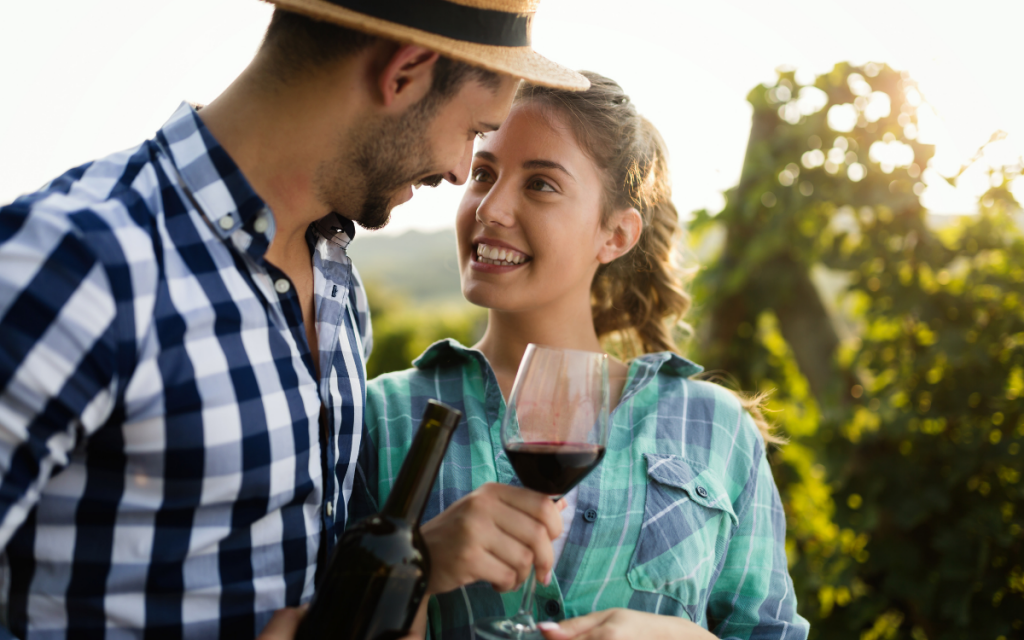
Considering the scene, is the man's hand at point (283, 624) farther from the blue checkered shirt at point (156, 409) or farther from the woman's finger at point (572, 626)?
the woman's finger at point (572, 626)

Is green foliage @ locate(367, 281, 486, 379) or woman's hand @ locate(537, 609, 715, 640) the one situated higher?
woman's hand @ locate(537, 609, 715, 640)

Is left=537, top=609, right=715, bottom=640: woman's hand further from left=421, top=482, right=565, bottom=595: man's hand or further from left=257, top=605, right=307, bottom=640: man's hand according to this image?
left=257, top=605, right=307, bottom=640: man's hand

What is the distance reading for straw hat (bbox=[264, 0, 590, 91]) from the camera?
4.82 feet

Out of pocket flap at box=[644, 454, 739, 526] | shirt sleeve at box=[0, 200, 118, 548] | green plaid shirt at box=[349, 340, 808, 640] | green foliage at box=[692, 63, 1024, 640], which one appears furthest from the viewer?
green foliage at box=[692, 63, 1024, 640]

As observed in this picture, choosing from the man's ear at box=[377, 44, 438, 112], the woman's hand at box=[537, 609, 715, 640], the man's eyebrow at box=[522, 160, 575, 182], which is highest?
the man's ear at box=[377, 44, 438, 112]

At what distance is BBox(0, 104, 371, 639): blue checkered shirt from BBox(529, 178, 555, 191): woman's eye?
2.76 feet

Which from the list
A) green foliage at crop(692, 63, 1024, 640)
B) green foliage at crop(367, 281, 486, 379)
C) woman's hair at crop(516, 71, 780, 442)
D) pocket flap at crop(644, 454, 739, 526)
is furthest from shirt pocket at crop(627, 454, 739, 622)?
green foliage at crop(367, 281, 486, 379)

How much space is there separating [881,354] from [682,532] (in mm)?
1404

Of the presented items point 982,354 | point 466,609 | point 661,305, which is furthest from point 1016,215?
point 466,609

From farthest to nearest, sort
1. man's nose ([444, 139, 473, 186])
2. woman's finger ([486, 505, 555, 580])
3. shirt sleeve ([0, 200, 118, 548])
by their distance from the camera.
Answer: man's nose ([444, 139, 473, 186]), woman's finger ([486, 505, 555, 580]), shirt sleeve ([0, 200, 118, 548])

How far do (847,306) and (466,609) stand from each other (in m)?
2.26

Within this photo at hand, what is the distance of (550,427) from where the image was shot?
1.51 m

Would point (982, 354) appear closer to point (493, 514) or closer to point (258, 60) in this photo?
point (493, 514)

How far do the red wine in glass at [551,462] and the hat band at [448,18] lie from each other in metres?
0.81
